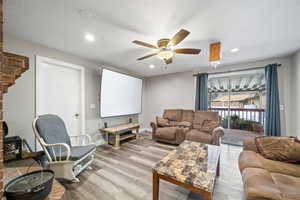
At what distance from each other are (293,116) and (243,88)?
1367 millimetres

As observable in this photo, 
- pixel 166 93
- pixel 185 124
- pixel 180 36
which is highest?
pixel 180 36

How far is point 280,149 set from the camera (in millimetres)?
1602

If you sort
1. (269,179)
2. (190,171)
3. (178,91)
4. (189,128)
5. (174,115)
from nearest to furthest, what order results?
(269,179) < (190,171) < (189,128) < (174,115) < (178,91)

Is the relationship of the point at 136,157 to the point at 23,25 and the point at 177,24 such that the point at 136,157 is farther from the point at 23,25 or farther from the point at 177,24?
the point at 23,25

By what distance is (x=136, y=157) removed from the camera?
2.67 metres

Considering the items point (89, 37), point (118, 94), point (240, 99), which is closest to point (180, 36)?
point (89, 37)

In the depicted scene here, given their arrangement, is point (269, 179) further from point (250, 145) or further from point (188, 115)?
point (188, 115)

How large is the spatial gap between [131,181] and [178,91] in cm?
345

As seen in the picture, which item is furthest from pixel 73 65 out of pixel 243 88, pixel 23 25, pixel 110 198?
pixel 243 88

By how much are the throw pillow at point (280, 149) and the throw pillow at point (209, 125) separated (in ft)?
4.61

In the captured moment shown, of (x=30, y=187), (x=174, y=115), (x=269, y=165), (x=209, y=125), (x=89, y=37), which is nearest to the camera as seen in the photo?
(x=30, y=187)

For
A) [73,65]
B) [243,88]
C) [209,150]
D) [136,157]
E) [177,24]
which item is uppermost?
[177,24]

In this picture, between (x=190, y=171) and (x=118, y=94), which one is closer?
(x=190, y=171)

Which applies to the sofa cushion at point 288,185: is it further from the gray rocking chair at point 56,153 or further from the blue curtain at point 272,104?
the gray rocking chair at point 56,153
